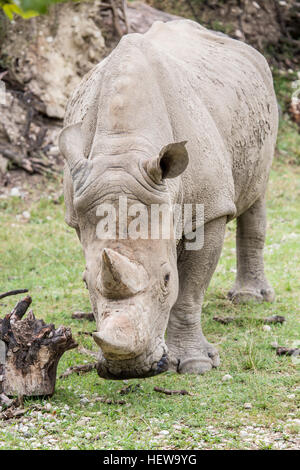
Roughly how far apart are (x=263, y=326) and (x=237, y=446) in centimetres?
266

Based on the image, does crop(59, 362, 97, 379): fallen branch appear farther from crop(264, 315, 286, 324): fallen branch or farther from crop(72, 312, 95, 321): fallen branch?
crop(264, 315, 286, 324): fallen branch

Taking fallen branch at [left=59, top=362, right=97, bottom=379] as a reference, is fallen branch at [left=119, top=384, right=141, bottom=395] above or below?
above

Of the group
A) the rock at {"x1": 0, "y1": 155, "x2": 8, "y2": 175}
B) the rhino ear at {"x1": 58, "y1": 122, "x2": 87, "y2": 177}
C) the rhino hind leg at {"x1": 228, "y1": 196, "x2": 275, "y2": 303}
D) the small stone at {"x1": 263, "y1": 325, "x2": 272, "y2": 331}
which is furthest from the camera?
the rock at {"x1": 0, "y1": 155, "x2": 8, "y2": 175}

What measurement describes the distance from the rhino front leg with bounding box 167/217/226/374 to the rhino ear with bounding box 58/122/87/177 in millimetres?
1273

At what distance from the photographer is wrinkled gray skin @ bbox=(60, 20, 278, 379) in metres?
4.25

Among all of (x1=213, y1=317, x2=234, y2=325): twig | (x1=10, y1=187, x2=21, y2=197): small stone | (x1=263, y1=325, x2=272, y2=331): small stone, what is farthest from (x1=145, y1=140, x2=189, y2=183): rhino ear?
(x1=10, y1=187, x2=21, y2=197): small stone

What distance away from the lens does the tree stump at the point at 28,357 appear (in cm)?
491

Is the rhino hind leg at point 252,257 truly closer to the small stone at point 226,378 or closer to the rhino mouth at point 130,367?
the small stone at point 226,378

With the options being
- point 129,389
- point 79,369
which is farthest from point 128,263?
point 79,369

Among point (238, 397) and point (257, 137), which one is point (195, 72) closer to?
point (257, 137)

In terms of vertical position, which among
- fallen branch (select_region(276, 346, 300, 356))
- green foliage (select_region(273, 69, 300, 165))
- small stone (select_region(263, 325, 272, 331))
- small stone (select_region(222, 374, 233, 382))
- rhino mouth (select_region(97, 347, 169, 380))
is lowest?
green foliage (select_region(273, 69, 300, 165))

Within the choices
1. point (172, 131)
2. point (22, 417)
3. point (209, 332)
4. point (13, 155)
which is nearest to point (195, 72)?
point (172, 131)

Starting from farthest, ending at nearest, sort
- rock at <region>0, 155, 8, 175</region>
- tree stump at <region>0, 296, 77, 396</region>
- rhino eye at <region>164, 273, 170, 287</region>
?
1. rock at <region>0, 155, 8, 175</region>
2. tree stump at <region>0, 296, 77, 396</region>
3. rhino eye at <region>164, 273, 170, 287</region>

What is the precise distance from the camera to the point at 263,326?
6.82 meters
